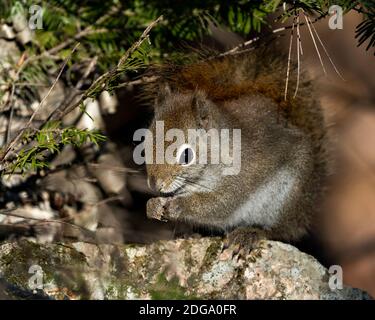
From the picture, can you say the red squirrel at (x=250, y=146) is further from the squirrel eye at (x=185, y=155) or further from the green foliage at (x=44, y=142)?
the green foliage at (x=44, y=142)

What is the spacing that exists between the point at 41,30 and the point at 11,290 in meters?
1.36

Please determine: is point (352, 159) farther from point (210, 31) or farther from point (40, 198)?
point (40, 198)

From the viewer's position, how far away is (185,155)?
2.14 m

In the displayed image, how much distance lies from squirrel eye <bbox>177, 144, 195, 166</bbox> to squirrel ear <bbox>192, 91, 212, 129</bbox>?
0.11m

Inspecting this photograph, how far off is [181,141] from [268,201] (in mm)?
501

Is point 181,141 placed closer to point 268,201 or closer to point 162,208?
point 162,208

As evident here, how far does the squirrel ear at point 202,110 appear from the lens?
7.16 feet

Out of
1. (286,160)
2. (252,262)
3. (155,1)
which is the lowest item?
(252,262)

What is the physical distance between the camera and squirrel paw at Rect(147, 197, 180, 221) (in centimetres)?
226

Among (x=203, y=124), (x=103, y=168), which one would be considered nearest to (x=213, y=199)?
(x=203, y=124)

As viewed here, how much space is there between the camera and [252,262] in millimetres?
2035

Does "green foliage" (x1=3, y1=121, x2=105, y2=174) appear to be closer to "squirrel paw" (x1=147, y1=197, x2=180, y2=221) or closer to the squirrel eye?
the squirrel eye

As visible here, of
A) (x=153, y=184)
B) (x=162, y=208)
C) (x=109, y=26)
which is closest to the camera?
(x=153, y=184)

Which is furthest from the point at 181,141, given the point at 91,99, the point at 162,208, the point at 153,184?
the point at 91,99
